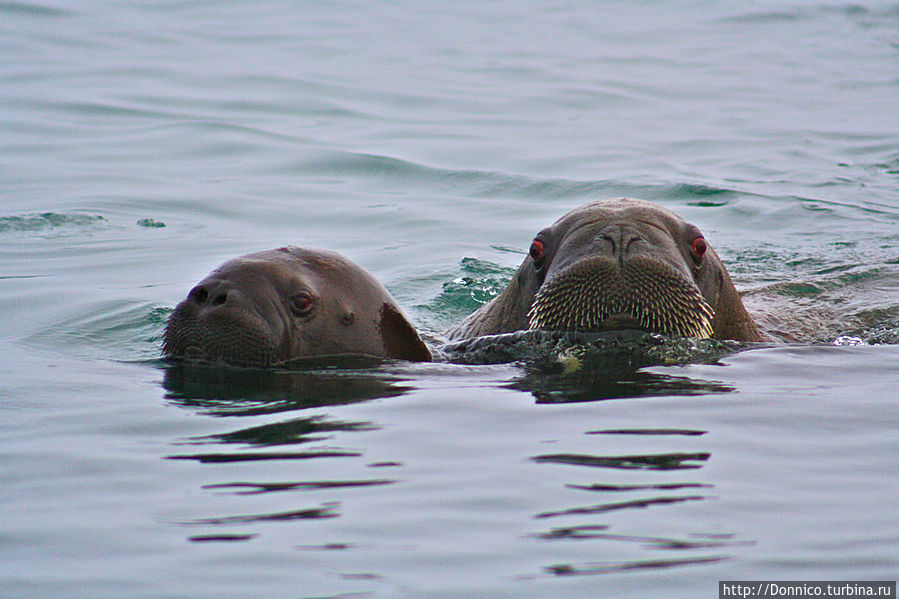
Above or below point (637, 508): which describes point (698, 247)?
above

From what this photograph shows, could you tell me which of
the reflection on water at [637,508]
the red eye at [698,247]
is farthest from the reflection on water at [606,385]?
the red eye at [698,247]

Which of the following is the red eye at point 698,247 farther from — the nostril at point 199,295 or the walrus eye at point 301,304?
the nostril at point 199,295

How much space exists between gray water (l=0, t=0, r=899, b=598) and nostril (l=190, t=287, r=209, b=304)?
36cm

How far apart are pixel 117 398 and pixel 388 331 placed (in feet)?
5.11

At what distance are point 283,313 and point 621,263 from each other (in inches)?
68.1

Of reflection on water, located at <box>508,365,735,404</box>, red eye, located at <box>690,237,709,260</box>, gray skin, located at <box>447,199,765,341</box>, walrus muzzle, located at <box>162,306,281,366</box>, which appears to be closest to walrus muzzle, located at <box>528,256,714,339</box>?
gray skin, located at <box>447,199,765,341</box>

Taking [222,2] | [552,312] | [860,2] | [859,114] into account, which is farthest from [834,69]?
[552,312]

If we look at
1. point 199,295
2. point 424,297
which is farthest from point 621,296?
point 424,297

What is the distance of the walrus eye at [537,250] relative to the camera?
745 centimetres

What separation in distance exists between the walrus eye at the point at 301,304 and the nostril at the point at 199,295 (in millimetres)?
429

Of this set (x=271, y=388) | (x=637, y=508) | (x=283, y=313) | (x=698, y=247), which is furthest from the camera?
(x=698, y=247)

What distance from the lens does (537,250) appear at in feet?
24.5

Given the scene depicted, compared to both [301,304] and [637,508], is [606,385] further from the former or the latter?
[637,508]

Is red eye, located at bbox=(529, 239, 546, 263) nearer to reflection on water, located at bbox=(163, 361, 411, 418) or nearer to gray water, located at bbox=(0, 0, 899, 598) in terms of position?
gray water, located at bbox=(0, 0, 899, 598)
